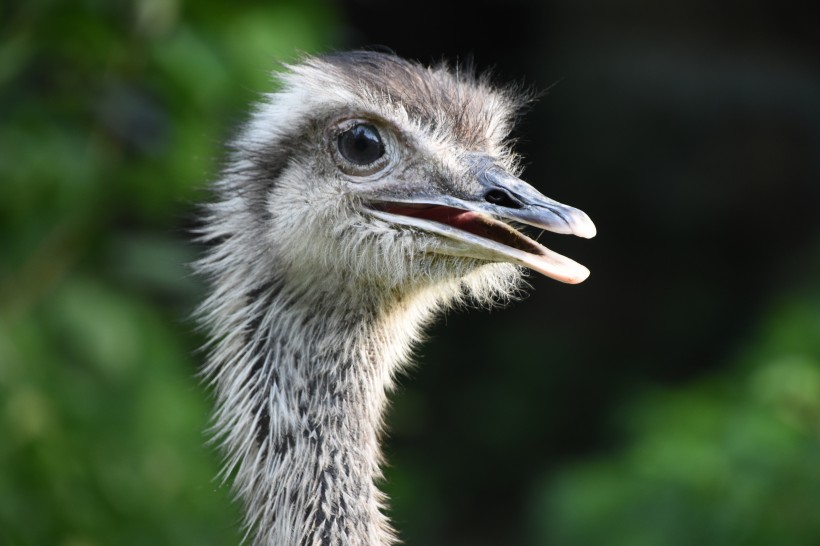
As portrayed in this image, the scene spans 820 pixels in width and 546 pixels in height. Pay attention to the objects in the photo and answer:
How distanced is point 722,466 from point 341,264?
2026 mm

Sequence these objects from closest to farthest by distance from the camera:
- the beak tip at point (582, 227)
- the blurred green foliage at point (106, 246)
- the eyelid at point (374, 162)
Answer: the beak tip at point (582, 227)
the eyelid at point (374, 162)
the blurred green foliage at point (106, 246)

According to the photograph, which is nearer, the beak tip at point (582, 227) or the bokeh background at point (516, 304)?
the beak tip at point (582, 227)

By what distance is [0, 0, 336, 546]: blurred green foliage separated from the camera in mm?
3422

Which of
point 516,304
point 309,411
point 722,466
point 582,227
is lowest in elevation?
point 309,411

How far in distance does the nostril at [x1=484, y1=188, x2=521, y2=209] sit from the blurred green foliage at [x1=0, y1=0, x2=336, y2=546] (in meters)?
0.94

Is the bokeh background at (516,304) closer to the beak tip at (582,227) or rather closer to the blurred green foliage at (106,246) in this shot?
the blurred green foliage at (106,246)

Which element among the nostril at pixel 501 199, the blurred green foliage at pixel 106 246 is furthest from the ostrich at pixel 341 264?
the blurred green foliage at pixel 106 246

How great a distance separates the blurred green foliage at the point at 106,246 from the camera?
3422 millimetres

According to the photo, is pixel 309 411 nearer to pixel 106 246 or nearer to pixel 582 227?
pixel 582 227

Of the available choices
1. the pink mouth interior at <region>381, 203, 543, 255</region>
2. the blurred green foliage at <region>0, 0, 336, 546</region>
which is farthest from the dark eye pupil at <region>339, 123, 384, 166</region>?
the blurred green foliage at <region>0, 0, 336, 546</region>

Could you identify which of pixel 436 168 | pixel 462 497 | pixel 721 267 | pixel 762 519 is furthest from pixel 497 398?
pixel 436 168

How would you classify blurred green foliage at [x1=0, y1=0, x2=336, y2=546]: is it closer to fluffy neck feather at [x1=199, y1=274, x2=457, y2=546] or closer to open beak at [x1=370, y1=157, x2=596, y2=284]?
fluffy neck feather at [x1=199, y1=274, x2=457, y2=546]

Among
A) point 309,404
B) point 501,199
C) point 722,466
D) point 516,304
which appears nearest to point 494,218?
point 501,199

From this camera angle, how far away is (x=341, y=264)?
2.60 metres
